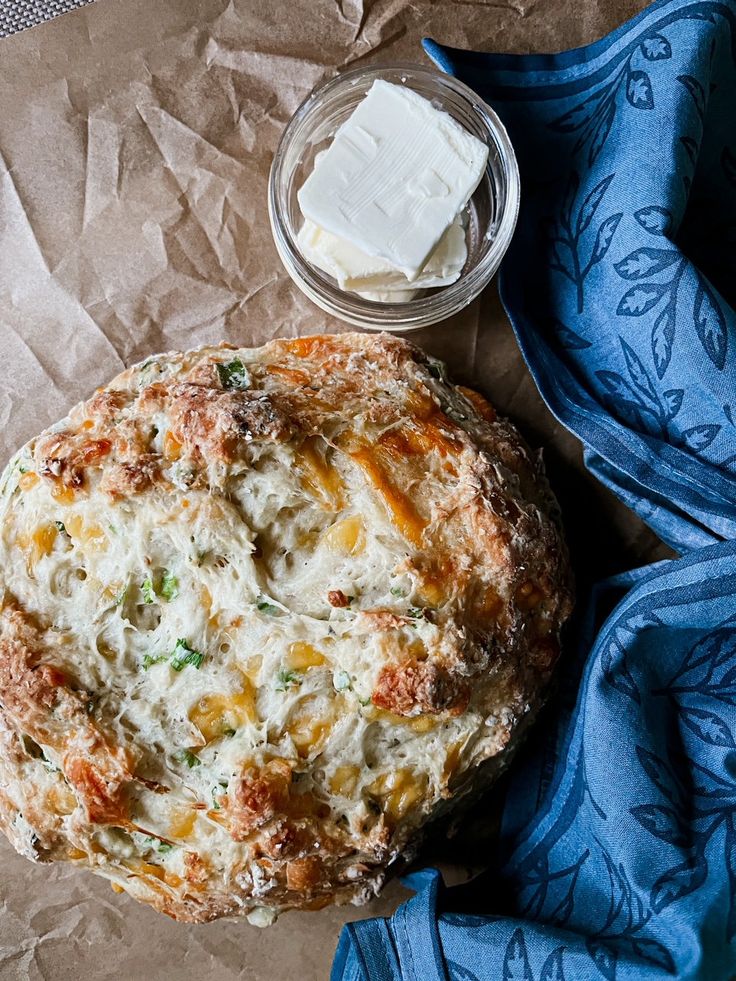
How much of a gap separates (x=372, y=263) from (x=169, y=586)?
1041 millimetres

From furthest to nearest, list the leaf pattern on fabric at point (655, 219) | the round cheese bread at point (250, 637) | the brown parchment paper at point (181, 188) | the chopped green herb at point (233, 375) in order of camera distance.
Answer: the brown parchment paper at point (181, 188) → the leaf pattern on fabric at point (655, 219) → the chopped green herb at point (233, 375) → the round cheese bread at point (250, 637)

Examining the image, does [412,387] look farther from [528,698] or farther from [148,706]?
[148,706]

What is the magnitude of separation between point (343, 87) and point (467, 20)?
48 cm

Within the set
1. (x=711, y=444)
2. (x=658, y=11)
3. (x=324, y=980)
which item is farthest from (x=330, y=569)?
(x=658, y=11)

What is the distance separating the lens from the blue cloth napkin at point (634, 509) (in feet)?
8.14

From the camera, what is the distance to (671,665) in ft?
8.52

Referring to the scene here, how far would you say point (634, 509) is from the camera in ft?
9.09

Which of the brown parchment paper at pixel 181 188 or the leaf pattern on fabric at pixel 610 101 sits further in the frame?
the brown parchment paper at pixel 181 188

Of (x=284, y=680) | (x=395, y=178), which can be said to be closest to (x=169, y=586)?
(x=284, y=680)

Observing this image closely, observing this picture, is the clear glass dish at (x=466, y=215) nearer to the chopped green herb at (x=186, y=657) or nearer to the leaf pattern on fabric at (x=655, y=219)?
the leaf pattern on fabric at (x=655, y=219)

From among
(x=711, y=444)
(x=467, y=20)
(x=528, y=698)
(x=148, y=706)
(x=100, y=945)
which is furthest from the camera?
(x=467, y=20)

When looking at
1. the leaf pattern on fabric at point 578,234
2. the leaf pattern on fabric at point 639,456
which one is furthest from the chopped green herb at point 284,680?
the leaf pattern on fabric at point 578,234

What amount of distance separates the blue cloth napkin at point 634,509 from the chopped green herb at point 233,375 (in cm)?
82

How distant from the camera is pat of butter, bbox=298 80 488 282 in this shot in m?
2.64
